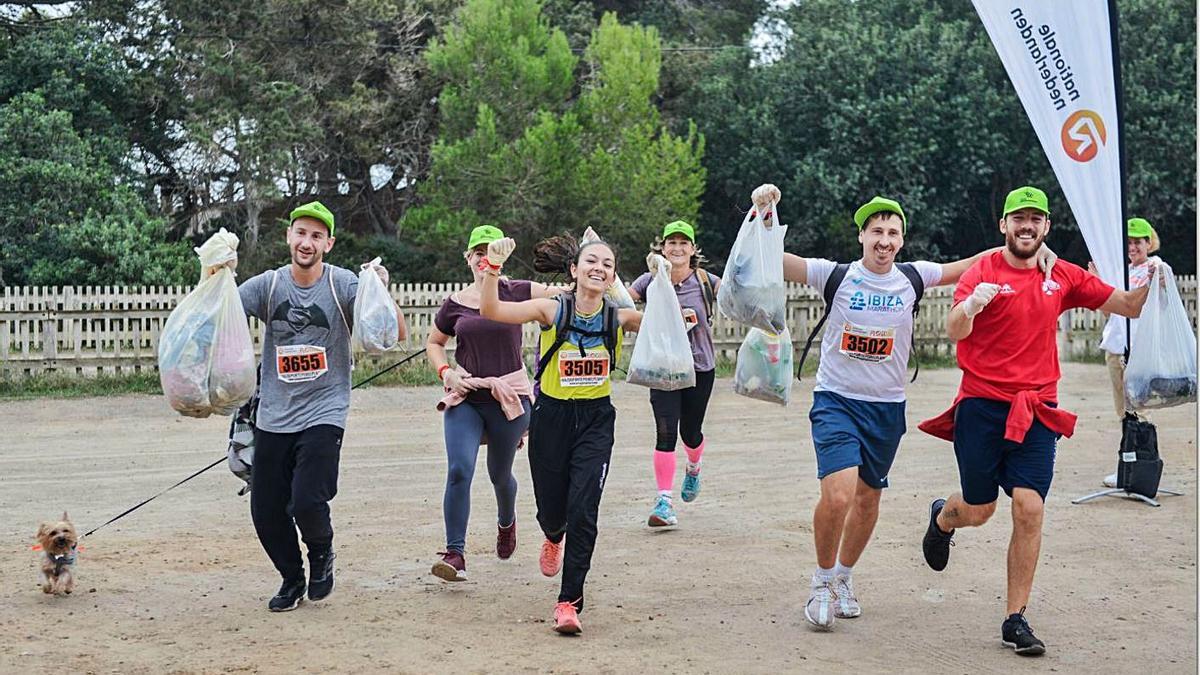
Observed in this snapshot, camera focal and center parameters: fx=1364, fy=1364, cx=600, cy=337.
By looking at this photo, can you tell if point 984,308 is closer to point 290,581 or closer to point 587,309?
point 587,309

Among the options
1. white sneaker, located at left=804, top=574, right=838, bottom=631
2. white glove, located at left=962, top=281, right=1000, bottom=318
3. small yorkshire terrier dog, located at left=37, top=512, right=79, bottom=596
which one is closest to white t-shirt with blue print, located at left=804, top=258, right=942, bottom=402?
white glove, located at left=962, top=281, right=1000, bottom=318

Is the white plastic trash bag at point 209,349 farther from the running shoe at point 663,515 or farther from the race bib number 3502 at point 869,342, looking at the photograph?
the running shoe at point 663,515

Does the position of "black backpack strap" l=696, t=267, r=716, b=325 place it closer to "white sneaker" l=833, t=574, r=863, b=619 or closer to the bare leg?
"white sneaker" l=833, t=574, r=863, b=619

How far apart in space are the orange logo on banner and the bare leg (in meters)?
1.90

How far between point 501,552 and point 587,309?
6.22 ft

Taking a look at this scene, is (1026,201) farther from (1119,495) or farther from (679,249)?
(1119,495)

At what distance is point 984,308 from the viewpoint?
605cm

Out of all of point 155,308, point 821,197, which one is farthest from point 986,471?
point 821,197

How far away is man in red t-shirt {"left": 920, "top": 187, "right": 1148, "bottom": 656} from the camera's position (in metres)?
5.95

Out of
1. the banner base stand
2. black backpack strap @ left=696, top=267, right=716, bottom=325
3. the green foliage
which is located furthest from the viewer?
the green foliage

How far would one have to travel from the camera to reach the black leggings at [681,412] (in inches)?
347

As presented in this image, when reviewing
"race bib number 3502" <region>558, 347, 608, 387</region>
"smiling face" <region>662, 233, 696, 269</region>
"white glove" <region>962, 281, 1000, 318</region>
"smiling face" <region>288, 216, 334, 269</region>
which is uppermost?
"smiling face" <region>662, 233, 696, 269</region>

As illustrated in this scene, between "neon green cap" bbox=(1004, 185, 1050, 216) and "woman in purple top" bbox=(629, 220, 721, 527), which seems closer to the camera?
"neon green cap" bbox=(1004, 185, 1050, 216)

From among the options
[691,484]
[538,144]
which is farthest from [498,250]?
[538,144]
